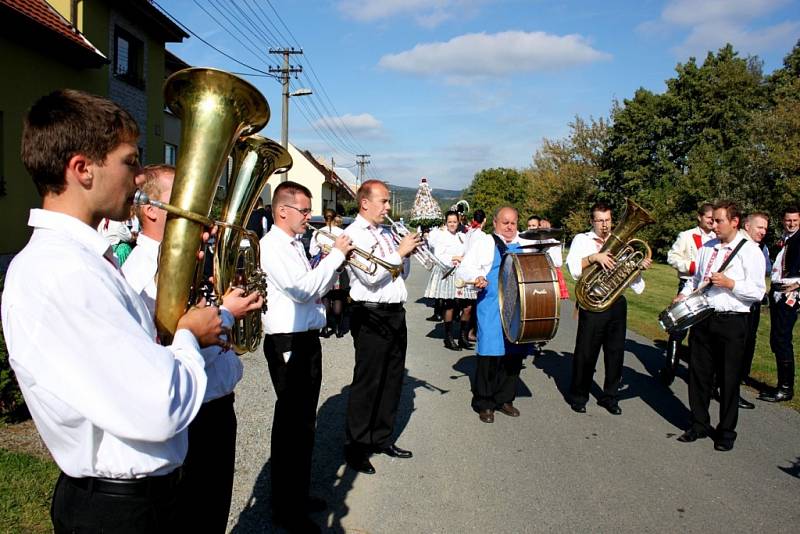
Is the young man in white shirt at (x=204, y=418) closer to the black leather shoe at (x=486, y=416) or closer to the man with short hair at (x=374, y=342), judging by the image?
the man with short hair at (x=374, y=342)

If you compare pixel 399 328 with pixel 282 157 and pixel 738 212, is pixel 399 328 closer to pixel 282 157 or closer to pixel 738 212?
pixel 282 157

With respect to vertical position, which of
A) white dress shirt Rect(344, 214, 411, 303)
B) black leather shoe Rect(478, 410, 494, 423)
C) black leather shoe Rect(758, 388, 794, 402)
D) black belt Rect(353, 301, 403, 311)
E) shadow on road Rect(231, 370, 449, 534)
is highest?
white dress shirt Rect(344, 214, 411, 303)

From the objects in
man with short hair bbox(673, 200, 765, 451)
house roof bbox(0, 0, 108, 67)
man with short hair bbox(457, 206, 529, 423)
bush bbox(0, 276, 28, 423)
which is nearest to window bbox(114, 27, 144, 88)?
house roof bbox(0, 0, 108, 67)

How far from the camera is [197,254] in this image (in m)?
1.89

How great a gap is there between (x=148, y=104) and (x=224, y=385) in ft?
55.2

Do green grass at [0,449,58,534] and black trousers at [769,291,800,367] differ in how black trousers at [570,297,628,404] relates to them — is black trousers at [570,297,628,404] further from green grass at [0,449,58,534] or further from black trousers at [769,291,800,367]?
green grass at [0,449,58,534]

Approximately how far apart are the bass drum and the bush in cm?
424

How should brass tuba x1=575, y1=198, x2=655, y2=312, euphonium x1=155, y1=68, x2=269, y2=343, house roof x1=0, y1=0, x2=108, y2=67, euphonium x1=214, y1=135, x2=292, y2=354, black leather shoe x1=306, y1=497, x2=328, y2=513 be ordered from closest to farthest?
euphonium x1=155, y1=68, x2=269, y2=343 < euphonium x1=214, y1=135, x2=292, y2=354 < black leather shoe x1=306, y1=497, x2=328, y2=513 < brass tuba x1=575, y1=198, x2=655, y2=312 < house roof x1=0, y1=0, x2=108, y2=67

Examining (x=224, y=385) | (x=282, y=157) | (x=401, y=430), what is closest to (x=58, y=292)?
(x=224, y=385)

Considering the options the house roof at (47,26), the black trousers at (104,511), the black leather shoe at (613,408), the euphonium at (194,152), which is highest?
the house roof at (47,26)

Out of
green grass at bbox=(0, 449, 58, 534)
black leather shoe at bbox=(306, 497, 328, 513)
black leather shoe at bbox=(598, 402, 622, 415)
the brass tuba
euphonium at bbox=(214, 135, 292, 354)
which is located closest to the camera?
euphonium at bbox=(214, 135, 292, 354)

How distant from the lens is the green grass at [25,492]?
3180mm

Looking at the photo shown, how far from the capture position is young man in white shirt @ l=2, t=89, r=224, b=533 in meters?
1.40

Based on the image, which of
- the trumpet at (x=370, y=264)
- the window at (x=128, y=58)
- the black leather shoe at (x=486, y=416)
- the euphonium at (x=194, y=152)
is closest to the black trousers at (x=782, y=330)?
the black leather shoe at (x=486, y=416)
